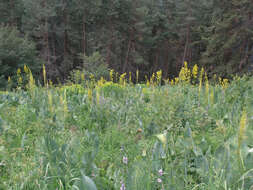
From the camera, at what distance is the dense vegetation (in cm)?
1984

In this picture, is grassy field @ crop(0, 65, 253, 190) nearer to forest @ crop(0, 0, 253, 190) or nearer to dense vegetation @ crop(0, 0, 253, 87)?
forest @ crop(0, 0, 253, 190)

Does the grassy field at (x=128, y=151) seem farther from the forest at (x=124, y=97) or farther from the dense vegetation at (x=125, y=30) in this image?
the dense vegetation at (x=125, y=30)

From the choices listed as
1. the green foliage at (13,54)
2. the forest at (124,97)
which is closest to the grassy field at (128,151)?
the forest at (124,97)

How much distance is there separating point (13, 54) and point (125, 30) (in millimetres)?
14066

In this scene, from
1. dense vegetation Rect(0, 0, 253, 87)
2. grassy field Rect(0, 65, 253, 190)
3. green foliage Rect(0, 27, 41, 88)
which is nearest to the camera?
grassy field Rect(0, 65, 253, 190)

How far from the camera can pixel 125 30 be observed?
2759cm

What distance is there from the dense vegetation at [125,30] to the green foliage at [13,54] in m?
0.19

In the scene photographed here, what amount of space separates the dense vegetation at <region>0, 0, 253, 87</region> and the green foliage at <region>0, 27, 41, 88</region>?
187 millimetres

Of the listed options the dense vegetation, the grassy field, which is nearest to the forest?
the grassy field

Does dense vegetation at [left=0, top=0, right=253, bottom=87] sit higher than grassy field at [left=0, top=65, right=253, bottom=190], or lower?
higher

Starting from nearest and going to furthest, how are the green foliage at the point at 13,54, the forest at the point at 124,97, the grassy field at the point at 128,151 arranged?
the grassy field at the point at 128,151
the forest at the point at 124,97
the green foliage at the point at 13,54

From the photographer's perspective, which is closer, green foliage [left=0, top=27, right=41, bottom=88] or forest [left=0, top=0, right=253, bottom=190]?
forest [left=0, top=0, right=253, bottom=190]

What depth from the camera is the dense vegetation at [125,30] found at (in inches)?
781

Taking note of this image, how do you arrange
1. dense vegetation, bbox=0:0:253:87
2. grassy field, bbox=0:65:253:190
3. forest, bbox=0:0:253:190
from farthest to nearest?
1. dense vegetation, bbox=0:0:253:87
2. forest, bbox=0:0:253:190
3. grassy field, bbox=0:65:253:190
